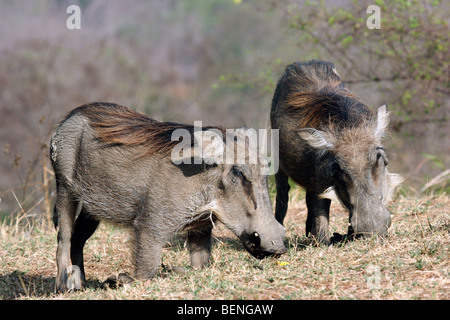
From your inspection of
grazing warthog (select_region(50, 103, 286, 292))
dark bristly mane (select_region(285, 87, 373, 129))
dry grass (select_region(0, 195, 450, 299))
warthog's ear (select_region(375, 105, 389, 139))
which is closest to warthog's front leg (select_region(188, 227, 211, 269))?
grazing warthog (select_region(50, 103, 286, 292))

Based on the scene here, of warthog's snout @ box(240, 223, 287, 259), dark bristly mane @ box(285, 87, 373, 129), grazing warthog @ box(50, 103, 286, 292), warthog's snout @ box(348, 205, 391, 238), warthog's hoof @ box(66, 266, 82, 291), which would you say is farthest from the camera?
dark bristly mane @ box(285, 87, 373, 129)

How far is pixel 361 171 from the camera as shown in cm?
427

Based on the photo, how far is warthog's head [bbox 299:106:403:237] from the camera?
165 inches

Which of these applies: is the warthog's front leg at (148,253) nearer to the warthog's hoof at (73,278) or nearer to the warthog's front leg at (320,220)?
the warthog's hoof at (73,278)

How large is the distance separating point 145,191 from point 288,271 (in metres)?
1.10

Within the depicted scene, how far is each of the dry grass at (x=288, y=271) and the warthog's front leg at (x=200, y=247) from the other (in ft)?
0.35

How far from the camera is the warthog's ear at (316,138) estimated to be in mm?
4492

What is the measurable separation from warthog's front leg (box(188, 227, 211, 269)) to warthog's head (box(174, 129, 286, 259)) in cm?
32

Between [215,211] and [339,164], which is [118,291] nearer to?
[215,211]

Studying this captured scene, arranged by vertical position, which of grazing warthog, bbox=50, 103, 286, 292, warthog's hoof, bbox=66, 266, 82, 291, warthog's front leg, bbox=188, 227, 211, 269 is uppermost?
grazing warthog, bbox=50, 103, 286, 292

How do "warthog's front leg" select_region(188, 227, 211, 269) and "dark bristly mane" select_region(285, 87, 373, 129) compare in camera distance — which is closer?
"warthog's front leg" select_region(188, 227, 211, 269)

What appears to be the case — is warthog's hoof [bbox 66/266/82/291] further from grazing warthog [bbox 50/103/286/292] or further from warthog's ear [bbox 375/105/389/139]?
warthog's ear [bbox 375/105/389/139]

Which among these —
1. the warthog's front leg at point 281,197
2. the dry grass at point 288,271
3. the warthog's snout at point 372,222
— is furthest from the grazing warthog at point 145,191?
the warthog's front leg at point 281,197

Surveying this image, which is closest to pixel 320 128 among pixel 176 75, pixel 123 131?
pixel 123 131
